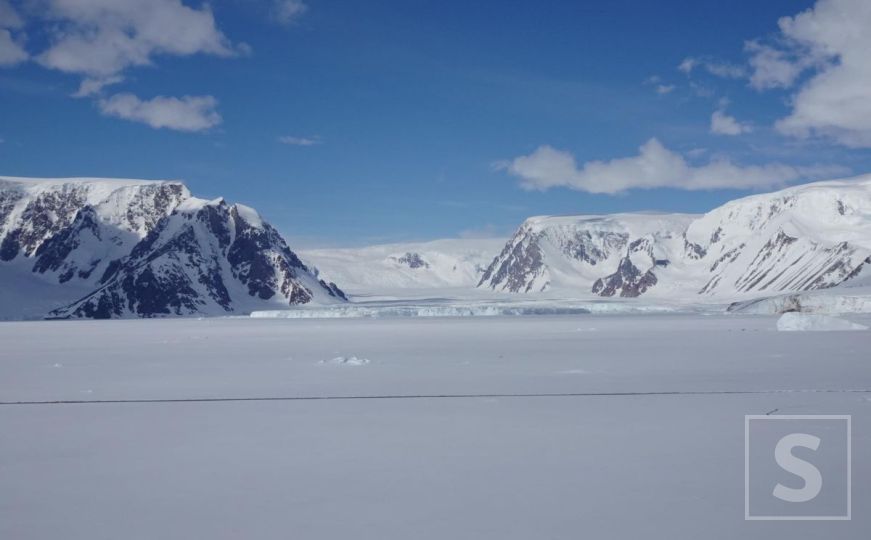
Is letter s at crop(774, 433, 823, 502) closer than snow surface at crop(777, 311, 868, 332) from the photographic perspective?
Yes

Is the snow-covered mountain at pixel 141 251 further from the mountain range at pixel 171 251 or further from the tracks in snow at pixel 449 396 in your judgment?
the tracks in snow at pixel 449 396

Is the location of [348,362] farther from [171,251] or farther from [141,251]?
[141,251]

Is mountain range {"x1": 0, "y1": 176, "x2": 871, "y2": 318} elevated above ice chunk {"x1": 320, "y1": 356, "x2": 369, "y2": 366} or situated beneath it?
elevated above

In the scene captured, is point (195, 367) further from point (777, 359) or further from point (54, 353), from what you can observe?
point (777, 359)

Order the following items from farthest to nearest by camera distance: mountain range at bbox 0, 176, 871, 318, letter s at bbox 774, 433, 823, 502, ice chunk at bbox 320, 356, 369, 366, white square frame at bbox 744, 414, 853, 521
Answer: mountain range at bbox 0, 176, 871, 318
ice chunk at bbox 320, 356, 369, 366
letter s at bbox 774, 433, 823, 502
white square frame at bbox 744, 414, 853, 521

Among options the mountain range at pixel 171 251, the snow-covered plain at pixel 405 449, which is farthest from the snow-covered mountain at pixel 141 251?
the snow-covered plain at pixel 405 449

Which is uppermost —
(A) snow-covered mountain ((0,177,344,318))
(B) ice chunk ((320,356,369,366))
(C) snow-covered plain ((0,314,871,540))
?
(A) snow-covered mountain ((0,177,344,318))

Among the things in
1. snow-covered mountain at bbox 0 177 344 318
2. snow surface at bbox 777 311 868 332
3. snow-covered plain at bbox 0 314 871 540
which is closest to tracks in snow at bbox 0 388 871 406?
snow-covered plain at bbox 0 314 871 540

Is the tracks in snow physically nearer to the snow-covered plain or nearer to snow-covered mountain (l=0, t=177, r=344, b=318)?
the snow-covered plain
